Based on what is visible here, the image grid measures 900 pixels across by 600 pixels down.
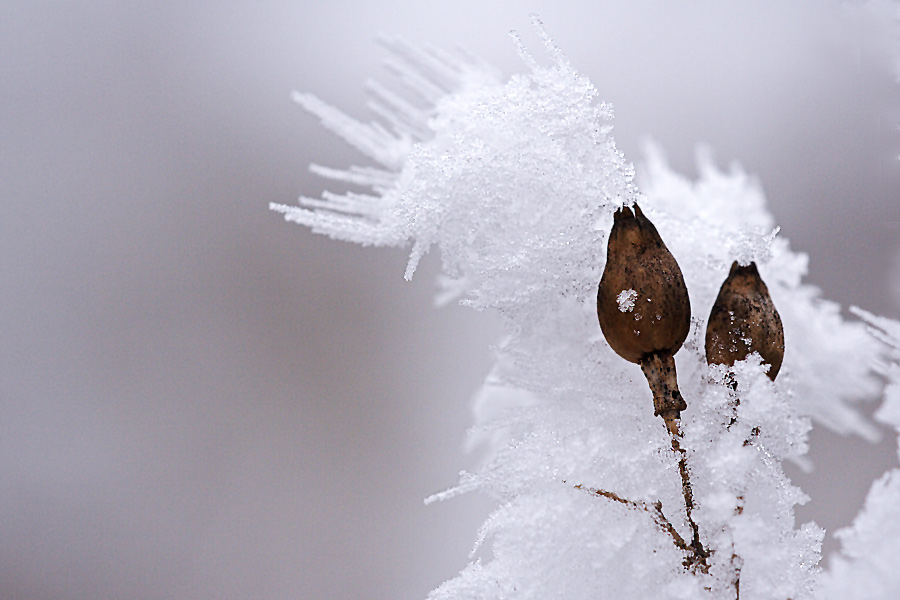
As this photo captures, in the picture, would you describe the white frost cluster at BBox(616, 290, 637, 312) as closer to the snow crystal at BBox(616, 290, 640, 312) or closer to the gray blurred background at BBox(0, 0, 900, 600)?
the snow crystal at BBox(616, 290, 640, 312)

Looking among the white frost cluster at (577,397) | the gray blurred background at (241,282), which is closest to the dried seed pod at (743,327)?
the white frost cluster at (577,397)

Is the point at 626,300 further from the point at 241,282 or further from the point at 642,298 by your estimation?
the point at 241,282

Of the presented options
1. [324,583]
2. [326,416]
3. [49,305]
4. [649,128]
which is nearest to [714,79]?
[649,128]

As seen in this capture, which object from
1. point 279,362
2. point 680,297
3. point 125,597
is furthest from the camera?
point 279,362

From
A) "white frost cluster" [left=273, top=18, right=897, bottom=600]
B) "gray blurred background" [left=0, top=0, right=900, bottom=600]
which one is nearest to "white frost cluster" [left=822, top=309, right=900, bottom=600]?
"white frost cluster" [left=273, top=18, right=897, bottom=600]

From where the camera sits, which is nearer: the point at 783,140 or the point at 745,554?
the point at 745,554

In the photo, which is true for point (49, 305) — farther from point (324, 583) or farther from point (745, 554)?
point (745, 554)

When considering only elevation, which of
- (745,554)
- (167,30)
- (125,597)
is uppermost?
(167,30)

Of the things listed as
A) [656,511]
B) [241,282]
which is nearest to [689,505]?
[656,511]

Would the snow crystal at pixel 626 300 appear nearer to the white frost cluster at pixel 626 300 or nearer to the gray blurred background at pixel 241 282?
the white frost cluster at pixel 626 300
